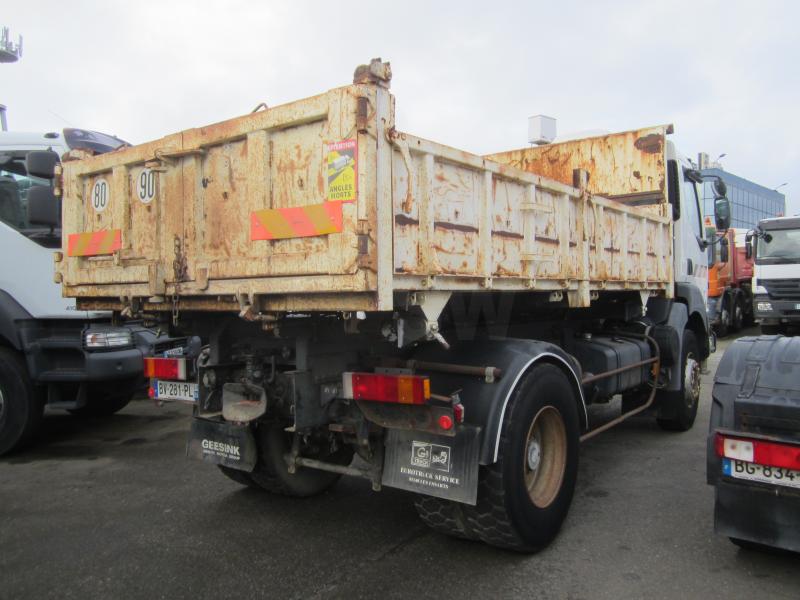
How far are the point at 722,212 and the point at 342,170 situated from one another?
5522 millimetres

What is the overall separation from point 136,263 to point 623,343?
4.20 m

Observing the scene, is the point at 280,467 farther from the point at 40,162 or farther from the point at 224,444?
the point at 40,162

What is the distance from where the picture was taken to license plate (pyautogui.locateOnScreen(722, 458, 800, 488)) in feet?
9.34

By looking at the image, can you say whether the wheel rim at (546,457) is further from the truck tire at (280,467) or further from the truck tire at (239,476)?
the truck tire at (239,476)

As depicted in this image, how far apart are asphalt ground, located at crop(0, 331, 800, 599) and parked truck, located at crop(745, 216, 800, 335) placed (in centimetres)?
962

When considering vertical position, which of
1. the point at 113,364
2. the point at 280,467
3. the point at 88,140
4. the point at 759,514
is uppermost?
the point at 88,140

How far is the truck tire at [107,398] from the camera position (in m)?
6.17

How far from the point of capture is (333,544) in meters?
3.66

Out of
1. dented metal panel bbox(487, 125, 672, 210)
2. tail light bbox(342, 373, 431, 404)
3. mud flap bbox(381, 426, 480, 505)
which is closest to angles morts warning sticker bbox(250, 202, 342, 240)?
tail light bbox(342, 373, 431, 404)

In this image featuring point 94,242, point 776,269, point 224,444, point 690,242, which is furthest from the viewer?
point 776,269

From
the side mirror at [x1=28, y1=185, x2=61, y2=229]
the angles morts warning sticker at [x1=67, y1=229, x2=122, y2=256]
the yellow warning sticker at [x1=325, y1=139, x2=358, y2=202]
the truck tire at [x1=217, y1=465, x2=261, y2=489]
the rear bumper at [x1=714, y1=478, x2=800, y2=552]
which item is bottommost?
the truck tire at [x1=217, y1=465, x2=261, y2=489]

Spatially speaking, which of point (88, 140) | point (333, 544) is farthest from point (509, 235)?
point (88, 140)

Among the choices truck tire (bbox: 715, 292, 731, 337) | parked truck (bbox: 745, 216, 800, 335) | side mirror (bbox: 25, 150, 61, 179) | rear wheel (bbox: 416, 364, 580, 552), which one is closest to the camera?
rear wheel (bbox: 416, 364, 580, 552)

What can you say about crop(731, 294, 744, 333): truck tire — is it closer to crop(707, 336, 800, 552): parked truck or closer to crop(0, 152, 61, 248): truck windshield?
crop(707, 336, 800, 552): parked truck
